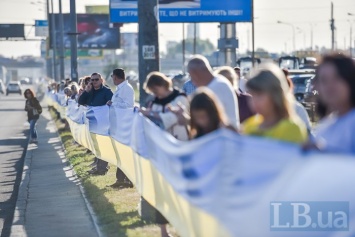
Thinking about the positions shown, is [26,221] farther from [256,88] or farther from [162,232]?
[256,88]

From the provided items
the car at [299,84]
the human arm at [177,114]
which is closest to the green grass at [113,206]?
the human arm at [177,114]

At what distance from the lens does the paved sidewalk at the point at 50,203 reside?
13258 mm

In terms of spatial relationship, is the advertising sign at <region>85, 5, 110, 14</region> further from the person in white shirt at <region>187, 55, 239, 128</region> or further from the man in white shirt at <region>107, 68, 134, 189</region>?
the person in white shirt at <region>187, 55, 239, 128</region>

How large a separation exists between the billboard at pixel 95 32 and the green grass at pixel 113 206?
64857mm

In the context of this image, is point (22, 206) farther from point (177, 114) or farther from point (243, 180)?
point (243, 180)

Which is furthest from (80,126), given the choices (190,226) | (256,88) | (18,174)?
(256,88)

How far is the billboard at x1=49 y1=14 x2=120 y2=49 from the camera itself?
86562 mm

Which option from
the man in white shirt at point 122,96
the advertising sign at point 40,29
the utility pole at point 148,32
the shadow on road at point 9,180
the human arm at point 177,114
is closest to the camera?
the human arm at point 177,114

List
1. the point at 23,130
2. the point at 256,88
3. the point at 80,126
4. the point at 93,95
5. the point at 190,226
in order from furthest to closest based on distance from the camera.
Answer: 1. the point at 23,130
2. the point at 80,126
3. the point at 93,95
4. the point at 190,226
5. the point at 256,88

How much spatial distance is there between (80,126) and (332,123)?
17.9m

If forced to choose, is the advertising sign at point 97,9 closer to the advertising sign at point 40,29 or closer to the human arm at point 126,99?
the advertising sign at point 40,29

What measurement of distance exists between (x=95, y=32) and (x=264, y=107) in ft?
264

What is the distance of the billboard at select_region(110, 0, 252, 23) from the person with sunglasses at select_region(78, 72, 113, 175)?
Result: 24313 mm

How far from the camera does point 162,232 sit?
11.3 meters
